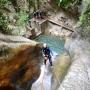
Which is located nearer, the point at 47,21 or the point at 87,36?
the point at 87,36

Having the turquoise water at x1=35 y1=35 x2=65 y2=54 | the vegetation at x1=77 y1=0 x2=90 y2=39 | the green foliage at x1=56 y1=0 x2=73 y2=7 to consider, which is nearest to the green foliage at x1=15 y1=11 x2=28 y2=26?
the turquoise water at x1=35 y1=35 x2=65 y2=54

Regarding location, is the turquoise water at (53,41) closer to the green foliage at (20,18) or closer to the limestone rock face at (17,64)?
the green foliage at (20,18)

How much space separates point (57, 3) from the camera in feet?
59.6

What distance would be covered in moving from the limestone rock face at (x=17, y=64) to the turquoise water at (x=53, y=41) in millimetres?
5160

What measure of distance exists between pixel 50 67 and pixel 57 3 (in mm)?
7882

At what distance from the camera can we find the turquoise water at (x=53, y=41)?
16166 mm

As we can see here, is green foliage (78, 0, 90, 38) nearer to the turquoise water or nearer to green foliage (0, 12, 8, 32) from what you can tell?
the turquoise water

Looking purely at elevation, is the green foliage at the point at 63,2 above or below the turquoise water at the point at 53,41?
above

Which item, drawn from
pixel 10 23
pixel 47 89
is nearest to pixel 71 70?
pixel 47 89

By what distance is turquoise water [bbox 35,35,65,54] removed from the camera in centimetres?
1617

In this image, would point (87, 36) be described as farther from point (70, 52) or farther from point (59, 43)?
point (59, 43)

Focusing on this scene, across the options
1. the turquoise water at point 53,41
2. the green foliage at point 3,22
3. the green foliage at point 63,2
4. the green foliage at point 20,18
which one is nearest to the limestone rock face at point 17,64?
the green foliage at point 3,22

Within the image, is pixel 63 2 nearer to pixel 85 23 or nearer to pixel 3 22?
pixel 85 23

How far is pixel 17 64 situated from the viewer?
9.96m
